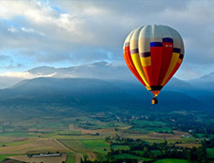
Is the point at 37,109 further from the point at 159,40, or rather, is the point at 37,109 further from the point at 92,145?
the point at 159,40

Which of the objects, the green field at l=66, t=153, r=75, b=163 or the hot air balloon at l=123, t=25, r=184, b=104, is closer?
the hot air balloon at l=123, t=25, r=184, b=104

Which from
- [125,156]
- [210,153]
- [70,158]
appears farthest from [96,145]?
[210,153]

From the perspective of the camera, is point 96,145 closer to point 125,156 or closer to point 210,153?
point 125,156

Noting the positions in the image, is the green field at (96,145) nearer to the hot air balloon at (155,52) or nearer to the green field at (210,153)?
the green field at (210,153)

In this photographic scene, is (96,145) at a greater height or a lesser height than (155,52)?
lesser

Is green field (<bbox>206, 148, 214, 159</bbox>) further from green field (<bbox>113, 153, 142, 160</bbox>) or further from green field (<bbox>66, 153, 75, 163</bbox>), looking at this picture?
green field (<bbox>66, 153, 75, 163</bbox>)

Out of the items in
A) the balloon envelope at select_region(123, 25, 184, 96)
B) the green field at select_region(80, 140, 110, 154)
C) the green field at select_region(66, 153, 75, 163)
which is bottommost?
the green field at select_region(66, 153, 75, 163)

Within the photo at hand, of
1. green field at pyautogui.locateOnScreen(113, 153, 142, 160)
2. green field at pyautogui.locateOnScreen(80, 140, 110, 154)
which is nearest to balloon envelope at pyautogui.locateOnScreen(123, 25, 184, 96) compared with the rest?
green field at pyautogui.locateOnScreen(113, 153, 142, 160)

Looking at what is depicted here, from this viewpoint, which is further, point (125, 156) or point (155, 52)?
point (125, 156)

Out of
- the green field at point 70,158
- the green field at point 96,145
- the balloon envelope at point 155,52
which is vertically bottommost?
the green field at point 70,158

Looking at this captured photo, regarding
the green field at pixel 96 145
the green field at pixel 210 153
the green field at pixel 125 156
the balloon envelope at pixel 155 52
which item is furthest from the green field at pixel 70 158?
the green field at pixel 210 153
